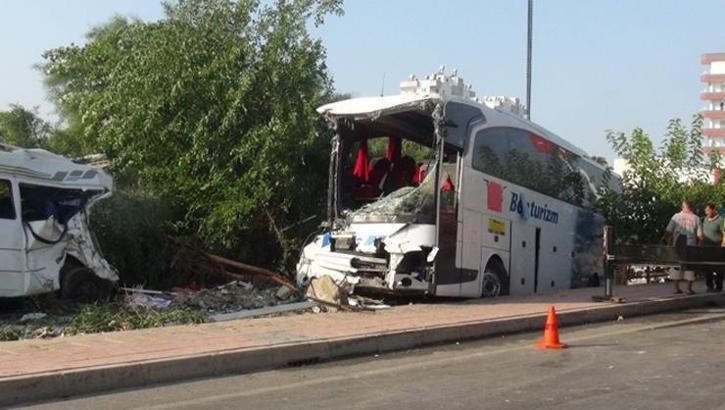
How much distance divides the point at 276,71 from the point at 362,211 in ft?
13.3

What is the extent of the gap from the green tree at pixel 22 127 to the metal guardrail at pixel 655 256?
16.5m

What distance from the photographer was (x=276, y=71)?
52.4 feet

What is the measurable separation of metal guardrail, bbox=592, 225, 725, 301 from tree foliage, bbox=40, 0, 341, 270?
5407 millimetres

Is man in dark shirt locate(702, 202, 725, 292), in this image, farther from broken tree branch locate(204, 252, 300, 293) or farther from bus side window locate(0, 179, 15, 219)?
bus side window locate(0, 179, 15, 219)

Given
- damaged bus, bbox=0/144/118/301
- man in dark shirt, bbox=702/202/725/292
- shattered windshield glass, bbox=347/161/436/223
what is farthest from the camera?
man in dark shirt, bbox=702/202/725/292

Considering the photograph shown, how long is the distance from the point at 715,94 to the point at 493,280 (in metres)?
133

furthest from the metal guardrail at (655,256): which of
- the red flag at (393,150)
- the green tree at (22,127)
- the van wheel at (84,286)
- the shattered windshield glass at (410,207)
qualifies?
the green tree at (22,127)

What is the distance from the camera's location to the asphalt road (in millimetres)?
7094

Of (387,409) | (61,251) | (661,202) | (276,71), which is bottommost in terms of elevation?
(387,409)

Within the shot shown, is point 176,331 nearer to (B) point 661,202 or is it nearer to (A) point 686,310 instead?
(A) point 686,310

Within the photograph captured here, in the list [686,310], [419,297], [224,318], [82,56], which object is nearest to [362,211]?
[419,297]

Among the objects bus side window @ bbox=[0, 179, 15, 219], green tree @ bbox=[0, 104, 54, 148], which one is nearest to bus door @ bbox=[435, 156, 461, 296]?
bus side window @ bbox=[0, 179, 15, 219]

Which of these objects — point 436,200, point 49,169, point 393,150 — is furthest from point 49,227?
point 393,150

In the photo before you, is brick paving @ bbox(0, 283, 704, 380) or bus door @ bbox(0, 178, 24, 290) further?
bus door @ bbox(0, 178, 24, 290)
